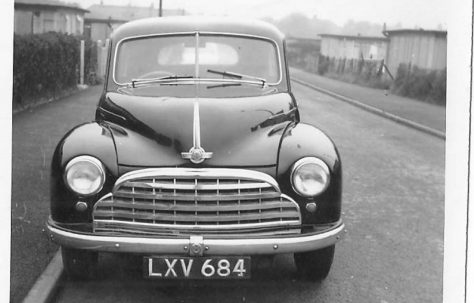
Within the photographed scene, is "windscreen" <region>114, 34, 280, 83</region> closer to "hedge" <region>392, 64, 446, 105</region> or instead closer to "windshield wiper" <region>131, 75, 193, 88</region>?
"windshield wiper" <region>131, 75, 193, 88</region>

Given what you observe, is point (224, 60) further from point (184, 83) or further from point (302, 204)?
point (302, 204)

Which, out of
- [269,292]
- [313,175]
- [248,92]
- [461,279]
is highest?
[248,92]

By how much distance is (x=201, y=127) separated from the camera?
10.3 ft

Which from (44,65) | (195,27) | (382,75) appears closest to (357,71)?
(382,75)

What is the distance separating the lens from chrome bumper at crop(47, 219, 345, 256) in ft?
8.98

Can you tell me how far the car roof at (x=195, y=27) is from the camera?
3973mm

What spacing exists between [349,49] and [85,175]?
14714 mm

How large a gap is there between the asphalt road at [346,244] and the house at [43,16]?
0.78m

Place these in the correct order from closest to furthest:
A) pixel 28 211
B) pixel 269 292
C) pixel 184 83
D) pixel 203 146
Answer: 1. pixel 203 146
2. pixel 269 292
3. pixel 184 83
4. pixel 28 211

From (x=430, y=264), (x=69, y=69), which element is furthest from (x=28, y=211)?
(x=69, y=69)

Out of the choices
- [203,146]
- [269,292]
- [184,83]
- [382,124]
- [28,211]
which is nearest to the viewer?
[203,146]

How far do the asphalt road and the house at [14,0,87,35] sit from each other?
78cm

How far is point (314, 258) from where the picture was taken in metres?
3.30

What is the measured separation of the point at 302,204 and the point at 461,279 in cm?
87
